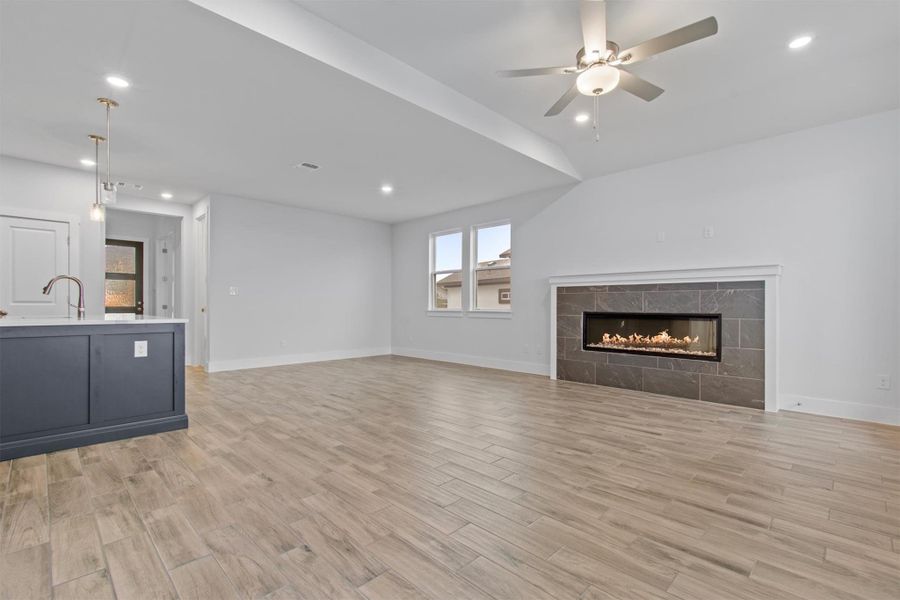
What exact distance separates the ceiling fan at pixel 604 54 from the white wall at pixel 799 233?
7.64ft

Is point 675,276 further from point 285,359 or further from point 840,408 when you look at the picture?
point 285,359

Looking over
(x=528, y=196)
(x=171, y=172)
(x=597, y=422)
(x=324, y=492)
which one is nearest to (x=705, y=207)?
(x=528, y=196)

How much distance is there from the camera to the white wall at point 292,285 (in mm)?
6320

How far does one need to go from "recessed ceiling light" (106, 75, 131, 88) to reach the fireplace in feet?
17.2

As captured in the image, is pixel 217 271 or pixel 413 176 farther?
pixel 217 271

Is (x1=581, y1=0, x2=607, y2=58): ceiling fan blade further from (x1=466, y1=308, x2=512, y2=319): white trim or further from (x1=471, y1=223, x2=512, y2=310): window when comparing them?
(x1=466, y1=308, x2=512, y2=319): white trim

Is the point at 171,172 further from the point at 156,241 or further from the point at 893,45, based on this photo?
the point at 893,45

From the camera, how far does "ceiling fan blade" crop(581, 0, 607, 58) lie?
2.23 metres

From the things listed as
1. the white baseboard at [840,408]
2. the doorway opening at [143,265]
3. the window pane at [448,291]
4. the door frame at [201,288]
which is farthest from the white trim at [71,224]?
the white baseboard at [840,408]

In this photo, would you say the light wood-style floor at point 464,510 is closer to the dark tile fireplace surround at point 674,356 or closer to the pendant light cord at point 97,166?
the dark tile fireplace surround at point 674,356

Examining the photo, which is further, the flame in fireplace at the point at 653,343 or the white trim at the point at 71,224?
the white trim at the point at 71,224

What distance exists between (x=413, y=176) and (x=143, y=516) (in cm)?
445

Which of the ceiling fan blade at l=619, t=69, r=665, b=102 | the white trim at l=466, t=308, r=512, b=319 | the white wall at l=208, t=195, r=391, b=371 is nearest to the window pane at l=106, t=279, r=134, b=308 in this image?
the white wall at l=208, t=195, r=391, b=371

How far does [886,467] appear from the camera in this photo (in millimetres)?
2623
